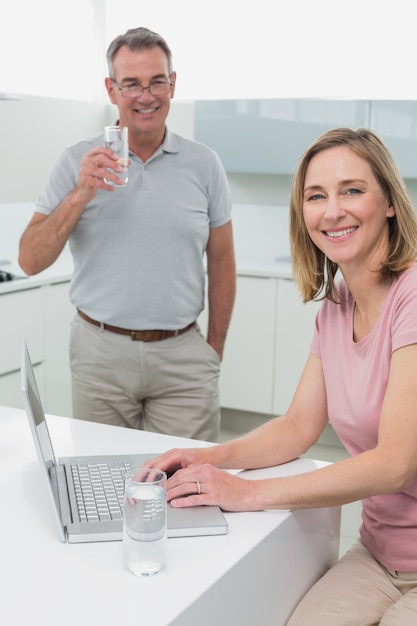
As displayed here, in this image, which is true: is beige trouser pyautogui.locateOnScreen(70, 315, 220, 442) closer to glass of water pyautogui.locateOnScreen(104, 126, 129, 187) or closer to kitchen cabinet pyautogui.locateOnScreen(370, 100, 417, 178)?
glass of water pyautogui.locateOnScreen(104, 126, 129, 187)

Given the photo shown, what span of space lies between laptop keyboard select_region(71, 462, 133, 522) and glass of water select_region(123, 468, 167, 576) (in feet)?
0.56

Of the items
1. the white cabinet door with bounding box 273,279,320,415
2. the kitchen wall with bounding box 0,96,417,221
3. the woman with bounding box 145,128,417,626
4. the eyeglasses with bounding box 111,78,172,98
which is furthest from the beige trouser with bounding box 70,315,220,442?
the kitchen wall with bounding box 0,96,417,221

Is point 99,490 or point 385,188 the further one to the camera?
point 385,188

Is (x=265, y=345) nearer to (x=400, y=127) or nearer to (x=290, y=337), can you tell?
(x=290, y=337)

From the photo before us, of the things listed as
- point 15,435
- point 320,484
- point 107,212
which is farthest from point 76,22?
point 320,484

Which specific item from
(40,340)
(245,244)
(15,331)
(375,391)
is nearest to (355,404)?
(375,391)

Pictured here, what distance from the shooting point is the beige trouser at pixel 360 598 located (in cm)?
156

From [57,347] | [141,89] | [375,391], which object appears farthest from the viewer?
[57,347]

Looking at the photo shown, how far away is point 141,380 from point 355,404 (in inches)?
42.8

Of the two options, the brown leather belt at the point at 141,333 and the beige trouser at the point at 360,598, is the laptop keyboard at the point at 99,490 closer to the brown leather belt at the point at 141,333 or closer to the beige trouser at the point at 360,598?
the beige trouser at the point at 360,598

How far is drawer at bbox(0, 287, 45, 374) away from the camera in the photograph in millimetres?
3881

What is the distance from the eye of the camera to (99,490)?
1612 mm

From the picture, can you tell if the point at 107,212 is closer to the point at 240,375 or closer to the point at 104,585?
the point at 104,585

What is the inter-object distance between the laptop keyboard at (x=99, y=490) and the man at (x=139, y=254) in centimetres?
97
